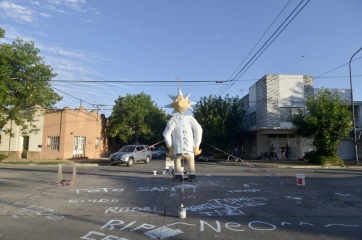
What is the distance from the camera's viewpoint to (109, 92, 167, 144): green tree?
127 feet

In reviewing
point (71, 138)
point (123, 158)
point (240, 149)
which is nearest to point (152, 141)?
point (240, 149)

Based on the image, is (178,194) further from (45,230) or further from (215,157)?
(215,157)

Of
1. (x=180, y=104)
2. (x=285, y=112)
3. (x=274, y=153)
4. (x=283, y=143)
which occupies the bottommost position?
(x=274, y=153)

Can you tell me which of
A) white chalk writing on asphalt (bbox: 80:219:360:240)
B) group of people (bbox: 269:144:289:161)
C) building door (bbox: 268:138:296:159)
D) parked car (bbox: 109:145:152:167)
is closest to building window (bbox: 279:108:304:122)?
building door (bbox: 268:138:296:159)

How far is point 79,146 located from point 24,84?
917 centimetres

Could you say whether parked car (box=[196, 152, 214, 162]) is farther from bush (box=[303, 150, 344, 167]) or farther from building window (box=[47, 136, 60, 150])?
building window (box=[47, 136, 60, 150])

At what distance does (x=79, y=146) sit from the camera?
1296 inches

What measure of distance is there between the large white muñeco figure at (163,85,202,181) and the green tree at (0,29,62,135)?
18.1 meters

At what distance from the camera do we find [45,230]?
6.09 metres

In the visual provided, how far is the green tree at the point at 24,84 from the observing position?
83.1 feet

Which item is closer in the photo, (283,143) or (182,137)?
(182,137)

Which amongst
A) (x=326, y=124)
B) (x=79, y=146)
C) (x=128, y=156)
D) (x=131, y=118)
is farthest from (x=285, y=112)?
(x=79, y=146)

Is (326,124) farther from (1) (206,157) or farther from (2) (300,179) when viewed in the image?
(2) (300,179)

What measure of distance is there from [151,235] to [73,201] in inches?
166
